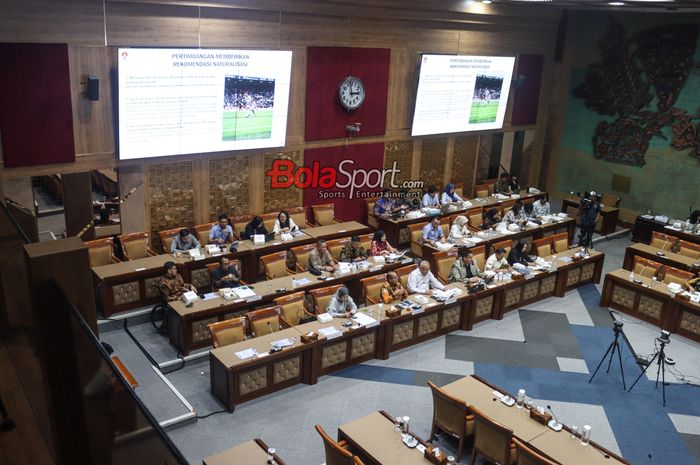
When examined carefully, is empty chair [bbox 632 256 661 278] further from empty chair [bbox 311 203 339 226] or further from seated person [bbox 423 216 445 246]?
empty chair [bbox 311 203 339 226]

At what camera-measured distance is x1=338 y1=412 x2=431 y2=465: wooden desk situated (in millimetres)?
6254

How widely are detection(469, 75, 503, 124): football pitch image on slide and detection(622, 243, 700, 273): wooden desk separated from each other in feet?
16.6

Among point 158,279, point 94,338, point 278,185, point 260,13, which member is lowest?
point 158,279

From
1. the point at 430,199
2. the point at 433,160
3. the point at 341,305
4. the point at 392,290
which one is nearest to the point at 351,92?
the point at 430,199

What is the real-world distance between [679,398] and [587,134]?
994cm

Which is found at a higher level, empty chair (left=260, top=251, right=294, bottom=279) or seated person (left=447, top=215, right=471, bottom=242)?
seated person (left=447, top=215, right=471, bottom=242)

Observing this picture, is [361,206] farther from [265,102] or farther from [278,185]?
[265,102]

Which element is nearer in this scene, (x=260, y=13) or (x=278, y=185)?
(x=260, y=13)

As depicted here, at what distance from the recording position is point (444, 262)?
11.6 meters

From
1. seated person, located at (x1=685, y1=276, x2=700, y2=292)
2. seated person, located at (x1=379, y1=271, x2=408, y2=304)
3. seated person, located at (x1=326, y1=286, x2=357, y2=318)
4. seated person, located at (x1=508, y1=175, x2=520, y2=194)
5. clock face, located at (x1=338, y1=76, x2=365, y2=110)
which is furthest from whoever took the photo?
seated person, located at (x1=508, y1=175, x2=520, y2=194)

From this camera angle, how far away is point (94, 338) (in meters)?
2.17

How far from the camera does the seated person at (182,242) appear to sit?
35.3ft

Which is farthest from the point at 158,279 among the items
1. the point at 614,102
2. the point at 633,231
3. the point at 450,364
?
the point at 614,102

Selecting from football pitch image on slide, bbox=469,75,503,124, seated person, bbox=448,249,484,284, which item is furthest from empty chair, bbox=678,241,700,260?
football pitch image on slide, bbox=469,75,503,124
